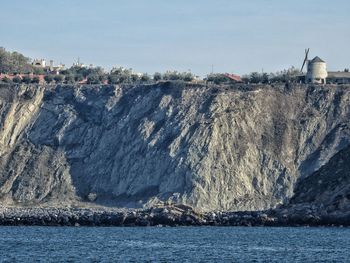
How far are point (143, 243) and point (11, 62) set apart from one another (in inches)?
2885

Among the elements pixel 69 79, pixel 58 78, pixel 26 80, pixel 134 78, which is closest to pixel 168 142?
pixel 134 78

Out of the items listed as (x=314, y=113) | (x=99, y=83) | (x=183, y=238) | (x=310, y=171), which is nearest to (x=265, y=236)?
(x=183, y=238)

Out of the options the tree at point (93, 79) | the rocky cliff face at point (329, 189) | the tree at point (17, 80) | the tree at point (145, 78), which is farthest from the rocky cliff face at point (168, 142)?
the rocky cliff face at point (329, 189)

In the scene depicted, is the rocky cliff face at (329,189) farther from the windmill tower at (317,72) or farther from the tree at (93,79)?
the tree at (93,79)

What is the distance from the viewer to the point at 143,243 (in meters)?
71.8

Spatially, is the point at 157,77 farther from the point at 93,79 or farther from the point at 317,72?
the point at 317,72

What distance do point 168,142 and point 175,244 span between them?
39018 mm

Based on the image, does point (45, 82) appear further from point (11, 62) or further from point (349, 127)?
point (349, 127)

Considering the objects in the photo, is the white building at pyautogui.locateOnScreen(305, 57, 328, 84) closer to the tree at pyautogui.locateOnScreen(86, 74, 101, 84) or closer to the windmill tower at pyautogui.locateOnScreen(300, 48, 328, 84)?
the windmill tower at pyautogui.locateOnScreen(300, 48, 328, 84)

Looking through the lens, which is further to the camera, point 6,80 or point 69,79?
point 69,79

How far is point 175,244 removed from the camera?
2800 inches

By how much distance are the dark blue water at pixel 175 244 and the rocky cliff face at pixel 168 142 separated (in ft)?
58.9

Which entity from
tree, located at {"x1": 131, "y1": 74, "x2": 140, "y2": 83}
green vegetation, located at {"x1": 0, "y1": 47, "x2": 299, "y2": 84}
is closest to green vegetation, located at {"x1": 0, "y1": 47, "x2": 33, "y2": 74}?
green vegetation, located at {"x1": 0, "y1": 47, "x2": 299, "y2": 84}

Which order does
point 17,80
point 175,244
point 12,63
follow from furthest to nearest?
point 12,63 < point 17,80 < point 175,244
